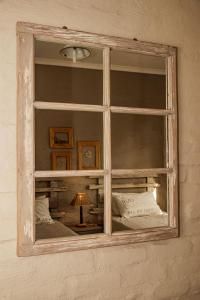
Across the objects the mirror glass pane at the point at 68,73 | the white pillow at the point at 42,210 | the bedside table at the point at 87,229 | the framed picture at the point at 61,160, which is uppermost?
the mirror glass pane at the point at 68,73

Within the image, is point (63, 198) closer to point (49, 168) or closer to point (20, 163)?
point (49, 168)

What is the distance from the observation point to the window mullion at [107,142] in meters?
1.65

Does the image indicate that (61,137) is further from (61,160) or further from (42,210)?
(42,210)

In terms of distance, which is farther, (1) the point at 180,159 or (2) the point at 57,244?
(1) the point at 180,159

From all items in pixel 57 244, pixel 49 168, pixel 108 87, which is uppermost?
pixel 108 87

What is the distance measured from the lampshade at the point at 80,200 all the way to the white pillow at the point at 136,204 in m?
0.15

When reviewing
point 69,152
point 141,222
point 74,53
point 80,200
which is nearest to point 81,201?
point 80,200

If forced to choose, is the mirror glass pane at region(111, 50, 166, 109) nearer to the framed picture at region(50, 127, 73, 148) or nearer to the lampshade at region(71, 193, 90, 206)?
the framed picture at region(50, 127, 73, 148)

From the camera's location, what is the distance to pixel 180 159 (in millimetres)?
1854

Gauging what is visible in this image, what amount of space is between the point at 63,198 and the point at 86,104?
465mm

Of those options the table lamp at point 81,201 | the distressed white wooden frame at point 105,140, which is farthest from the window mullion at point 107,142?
the table lamp at point 81,201

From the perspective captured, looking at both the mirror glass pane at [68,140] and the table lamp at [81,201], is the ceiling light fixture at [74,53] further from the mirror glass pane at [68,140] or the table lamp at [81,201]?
the table lamp at [81,201]

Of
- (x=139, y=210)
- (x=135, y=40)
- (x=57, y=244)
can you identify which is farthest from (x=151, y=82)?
(x=57, y=244)

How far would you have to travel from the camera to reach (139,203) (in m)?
1.73
